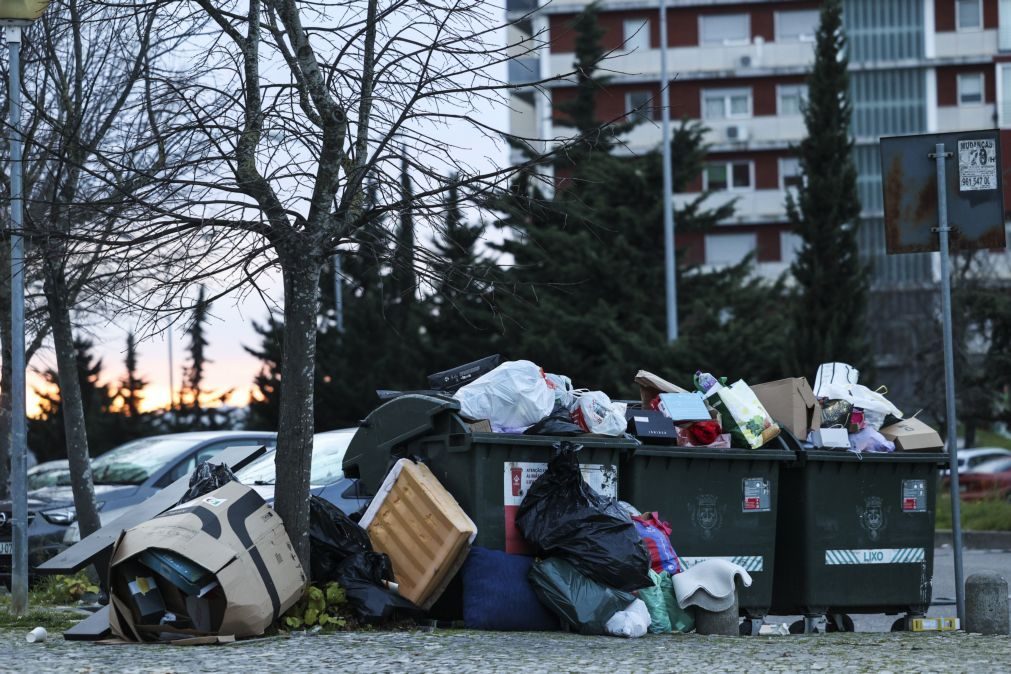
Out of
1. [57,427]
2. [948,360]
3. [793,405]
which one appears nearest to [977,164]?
[948,360]

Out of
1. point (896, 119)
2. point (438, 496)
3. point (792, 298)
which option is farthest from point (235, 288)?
point (896, 119)

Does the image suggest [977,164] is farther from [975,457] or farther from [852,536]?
[975,457]

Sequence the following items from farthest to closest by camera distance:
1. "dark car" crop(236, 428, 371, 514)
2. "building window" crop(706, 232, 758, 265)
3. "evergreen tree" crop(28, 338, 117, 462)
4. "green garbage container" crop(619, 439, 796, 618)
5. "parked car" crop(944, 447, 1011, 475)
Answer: "building window" crop(706, 232, 758, 265), "evergreen tree" crop(28, 338, 117, 462), "parked car" crop(944, 447, 1011, 475), "dark car" crop(236, 428, 371, 514), "green garbage container" crop(619, 439, 796, 618)

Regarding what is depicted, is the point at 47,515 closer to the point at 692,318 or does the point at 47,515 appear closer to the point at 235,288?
the point at 235,288

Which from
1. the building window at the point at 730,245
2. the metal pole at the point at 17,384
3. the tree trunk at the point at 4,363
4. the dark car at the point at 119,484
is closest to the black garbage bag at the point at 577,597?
the metal pole at the point at 17,384

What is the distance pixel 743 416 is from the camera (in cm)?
973

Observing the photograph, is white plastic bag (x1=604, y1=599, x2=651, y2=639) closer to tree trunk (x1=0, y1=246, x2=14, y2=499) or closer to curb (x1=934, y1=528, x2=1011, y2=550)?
tree trunk (x1=0, y1=246, x2=14, y2=499)

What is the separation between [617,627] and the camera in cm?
802

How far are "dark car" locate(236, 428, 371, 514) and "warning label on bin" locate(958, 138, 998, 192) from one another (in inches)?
182

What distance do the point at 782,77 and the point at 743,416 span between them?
5244cm

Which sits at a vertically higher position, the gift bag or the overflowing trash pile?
the gift bag

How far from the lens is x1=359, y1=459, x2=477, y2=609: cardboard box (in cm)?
816

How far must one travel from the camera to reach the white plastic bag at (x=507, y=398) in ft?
28.8

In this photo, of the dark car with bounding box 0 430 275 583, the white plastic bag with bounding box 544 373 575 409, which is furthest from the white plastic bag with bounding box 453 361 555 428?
the dark car with bounding box 0 430 275 583
